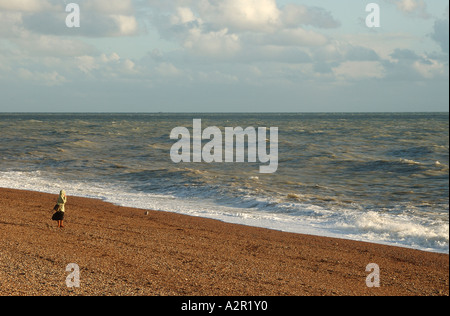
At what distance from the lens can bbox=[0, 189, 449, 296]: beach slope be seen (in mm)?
8336

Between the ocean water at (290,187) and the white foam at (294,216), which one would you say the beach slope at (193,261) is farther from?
the ocean water at (290,187)

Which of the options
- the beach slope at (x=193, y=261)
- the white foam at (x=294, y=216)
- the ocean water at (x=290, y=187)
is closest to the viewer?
the beach slope at (x=193, y=261)

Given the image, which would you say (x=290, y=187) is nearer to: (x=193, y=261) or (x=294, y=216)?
(x=294, y=216)

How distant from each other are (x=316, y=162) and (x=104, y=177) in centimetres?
1382

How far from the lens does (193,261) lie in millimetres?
10023

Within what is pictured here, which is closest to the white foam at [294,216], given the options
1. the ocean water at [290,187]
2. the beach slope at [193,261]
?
the ocean water at [290,187]

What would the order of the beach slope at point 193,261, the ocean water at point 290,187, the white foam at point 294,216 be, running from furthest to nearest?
1. the ocean water at point 290,187
2. the white foam at point 294,216
3. the beach slope at point 193,261

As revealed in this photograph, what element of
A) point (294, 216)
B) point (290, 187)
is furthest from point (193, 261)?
point (290, 187)

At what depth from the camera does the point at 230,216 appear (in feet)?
53.0

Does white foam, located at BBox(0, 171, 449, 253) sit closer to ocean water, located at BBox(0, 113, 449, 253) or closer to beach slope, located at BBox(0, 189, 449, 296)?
ocean water, located at BBox(0, 113, 449, 253)

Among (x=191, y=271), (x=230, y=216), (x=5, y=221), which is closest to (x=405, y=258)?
(x=191, y=271)

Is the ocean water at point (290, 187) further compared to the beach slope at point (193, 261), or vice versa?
the ocean water at point (290, 187)

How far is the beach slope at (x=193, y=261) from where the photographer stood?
8.34 m
